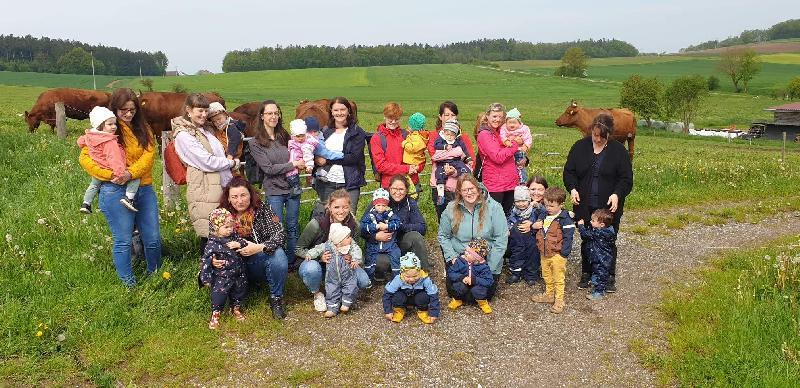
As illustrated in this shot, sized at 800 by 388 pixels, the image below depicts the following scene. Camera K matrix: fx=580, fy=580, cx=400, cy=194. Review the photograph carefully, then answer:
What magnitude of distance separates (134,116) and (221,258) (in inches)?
70.8

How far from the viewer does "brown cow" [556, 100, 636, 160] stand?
20.8 meters

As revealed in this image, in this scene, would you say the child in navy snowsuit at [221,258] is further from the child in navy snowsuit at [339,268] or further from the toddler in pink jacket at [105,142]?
the toddler in pink jacket at [105,142]

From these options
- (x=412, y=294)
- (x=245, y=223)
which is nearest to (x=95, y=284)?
(x=245, y=223)

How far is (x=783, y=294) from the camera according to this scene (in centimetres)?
619

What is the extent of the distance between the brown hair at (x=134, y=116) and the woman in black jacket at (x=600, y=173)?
478 cm

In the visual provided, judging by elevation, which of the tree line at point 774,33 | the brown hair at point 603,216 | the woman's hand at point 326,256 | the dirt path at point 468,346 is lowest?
the dirt path at point 468,346

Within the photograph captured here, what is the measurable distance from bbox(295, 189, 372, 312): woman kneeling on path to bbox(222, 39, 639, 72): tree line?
355 feet

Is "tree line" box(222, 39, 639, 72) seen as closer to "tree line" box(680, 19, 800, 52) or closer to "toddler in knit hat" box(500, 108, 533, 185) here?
"tree line" box(680, 19, 800, 52)

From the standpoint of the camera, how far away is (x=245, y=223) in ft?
19.6

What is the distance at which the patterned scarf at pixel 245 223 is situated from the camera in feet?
19.5

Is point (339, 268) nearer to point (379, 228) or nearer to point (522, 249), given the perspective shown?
point (379, 228)

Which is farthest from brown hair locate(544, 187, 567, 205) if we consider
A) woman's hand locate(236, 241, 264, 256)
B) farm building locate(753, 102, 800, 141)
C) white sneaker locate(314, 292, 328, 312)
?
farm building locate(753, 102, 800, 141)

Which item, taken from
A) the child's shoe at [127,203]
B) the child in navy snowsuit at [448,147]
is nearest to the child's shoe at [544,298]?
the child in navy snowsuit at [448,147]

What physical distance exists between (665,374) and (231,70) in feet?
366
